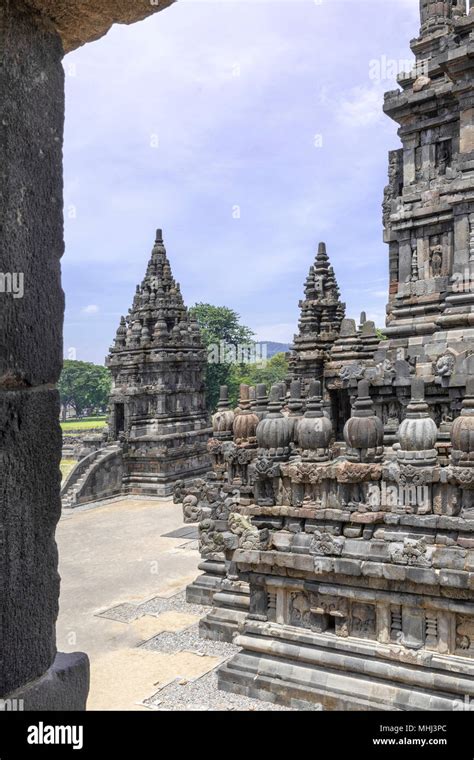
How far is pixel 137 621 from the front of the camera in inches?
481

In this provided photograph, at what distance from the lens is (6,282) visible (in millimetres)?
2230

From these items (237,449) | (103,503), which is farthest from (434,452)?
(103,503)

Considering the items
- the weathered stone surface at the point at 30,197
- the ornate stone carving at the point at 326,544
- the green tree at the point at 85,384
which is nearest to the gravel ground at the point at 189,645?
the ornate stone carving at the point at 326,544

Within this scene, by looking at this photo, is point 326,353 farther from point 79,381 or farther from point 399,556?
point 79,381

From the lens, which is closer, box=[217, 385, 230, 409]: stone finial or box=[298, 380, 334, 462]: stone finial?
box=[298, 380, 334, 462]: stone finial

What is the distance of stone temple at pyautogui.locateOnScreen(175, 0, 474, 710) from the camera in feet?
24.7

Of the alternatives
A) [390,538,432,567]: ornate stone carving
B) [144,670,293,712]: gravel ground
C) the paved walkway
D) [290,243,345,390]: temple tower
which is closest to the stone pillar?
[390,538,432,567]: ornate stone carving

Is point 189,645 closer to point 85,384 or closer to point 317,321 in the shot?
point 317,321

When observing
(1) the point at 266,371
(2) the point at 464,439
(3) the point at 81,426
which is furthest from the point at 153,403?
(3) the point at 81,426

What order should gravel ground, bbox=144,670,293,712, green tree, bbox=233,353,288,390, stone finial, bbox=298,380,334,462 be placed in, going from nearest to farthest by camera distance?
gravel ground, bbox=144,670,293,712 < stone finial, bbox=298,380,334,462 < green tree, bbox=233,353,288,390

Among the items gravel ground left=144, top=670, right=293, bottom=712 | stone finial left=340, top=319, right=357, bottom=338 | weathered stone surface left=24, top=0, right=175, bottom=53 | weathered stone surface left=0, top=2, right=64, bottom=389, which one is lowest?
gravel ground left=144, top=670, right=293, bottom=712

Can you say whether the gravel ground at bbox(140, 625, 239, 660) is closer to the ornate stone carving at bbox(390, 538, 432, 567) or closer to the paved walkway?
the paved walkway

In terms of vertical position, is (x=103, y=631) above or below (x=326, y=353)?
below

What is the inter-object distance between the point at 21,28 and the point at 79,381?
8672cm
